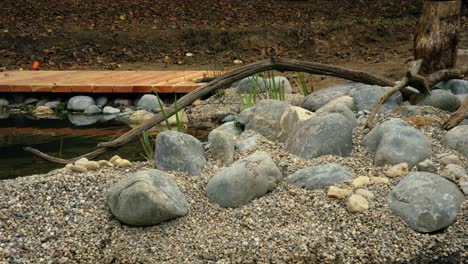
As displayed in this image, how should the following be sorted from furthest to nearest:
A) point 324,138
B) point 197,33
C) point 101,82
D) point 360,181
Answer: point 197,33 < point 101,82 < point 324,138 < point 360,181

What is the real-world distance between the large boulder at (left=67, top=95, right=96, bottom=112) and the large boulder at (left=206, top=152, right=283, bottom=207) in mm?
4140

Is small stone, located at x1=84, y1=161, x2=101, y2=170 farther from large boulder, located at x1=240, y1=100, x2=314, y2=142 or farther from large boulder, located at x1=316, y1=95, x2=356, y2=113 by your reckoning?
large boulder, located at x1=316, y1=95, x2=356, y2=113

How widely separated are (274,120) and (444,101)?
127 cm

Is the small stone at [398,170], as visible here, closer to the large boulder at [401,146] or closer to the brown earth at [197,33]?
the large boulder at [401,146]

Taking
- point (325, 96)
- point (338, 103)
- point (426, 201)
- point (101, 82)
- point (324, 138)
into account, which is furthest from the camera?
point (101, 82)

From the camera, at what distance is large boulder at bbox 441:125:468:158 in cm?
423

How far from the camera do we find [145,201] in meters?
3.46

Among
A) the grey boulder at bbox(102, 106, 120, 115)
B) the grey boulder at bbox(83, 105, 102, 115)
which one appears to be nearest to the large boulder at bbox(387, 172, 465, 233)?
the grey boulder at bbox(102, 106, 120, 115)

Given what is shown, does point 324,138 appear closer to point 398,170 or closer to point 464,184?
point 398,170

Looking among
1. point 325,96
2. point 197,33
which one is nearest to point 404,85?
point 325,96

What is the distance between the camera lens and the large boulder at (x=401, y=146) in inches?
160

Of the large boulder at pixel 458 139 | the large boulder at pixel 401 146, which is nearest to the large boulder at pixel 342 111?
the large boulder at pixel 401 146

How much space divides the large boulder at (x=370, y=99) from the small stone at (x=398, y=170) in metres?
1.08

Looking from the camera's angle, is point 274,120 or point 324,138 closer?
point 324,138
